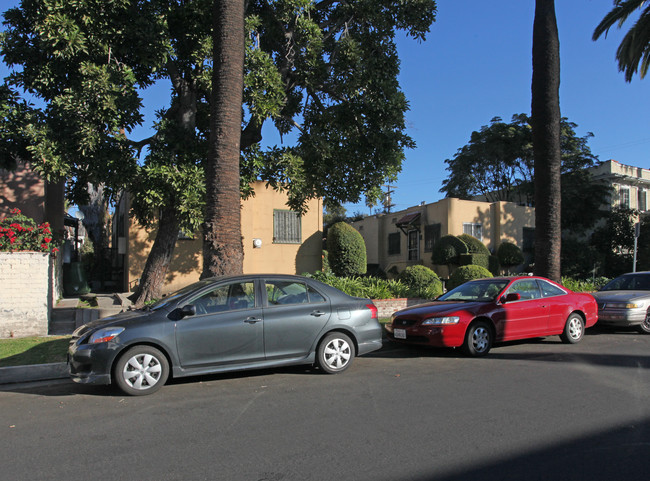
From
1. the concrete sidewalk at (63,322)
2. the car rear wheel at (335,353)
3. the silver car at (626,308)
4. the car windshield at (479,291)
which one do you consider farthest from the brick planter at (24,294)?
the silver car at (626,308)

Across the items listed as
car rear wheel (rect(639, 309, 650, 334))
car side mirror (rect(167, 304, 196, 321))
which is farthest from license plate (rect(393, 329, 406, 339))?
car rear wheel (rect(639, 309, 650, 334))

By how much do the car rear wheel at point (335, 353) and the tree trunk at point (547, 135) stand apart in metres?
7.48

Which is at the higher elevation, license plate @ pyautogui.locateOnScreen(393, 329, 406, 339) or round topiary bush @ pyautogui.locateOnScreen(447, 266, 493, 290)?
round topiary bush @ pyautogui.locateOnScreen(447, 266, 493, 290)

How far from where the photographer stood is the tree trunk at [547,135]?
1223 centimetres

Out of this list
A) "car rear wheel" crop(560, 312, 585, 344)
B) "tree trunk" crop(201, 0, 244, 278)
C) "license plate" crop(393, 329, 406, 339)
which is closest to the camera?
"license plate" crop(393, 329, 406, 339)

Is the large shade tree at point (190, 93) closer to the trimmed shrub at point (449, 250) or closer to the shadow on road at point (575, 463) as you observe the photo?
the shadow on road at point (575, 463)

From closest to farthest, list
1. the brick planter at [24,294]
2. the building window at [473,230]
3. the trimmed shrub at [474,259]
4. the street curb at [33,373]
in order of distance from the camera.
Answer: the street curb at [33,373], the brick planter at [24,294], the trimmed shrub at [474,259], the building window at [473,230]

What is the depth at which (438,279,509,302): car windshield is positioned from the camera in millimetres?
9102

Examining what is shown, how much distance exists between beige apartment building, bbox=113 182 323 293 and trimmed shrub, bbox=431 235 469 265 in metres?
6.63

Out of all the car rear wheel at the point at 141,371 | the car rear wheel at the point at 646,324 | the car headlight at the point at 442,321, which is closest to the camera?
the car rear wheel at the point at 141,371

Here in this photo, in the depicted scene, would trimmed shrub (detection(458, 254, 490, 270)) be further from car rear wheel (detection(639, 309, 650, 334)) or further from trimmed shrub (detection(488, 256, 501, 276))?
car rear wheel (detection(639, 309, 650, 334))

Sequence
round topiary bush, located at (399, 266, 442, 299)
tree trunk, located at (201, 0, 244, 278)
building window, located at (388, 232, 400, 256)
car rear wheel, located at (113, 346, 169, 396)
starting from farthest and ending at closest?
building window, located at (388, 232, 400, 256) → round topiary bush, located at (399, 266, 442, 299) → tree trunk, located at (201, 0, 244, 278) → car rear wheel, located at (113, 346, 169, 396)

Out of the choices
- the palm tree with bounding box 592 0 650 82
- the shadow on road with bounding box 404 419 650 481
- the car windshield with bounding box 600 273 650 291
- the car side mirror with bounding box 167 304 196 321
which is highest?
the palm tree with bounding box 592 0 650 82

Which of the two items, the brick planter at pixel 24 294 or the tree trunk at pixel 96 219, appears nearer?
the brick planter at pixel 24 294
